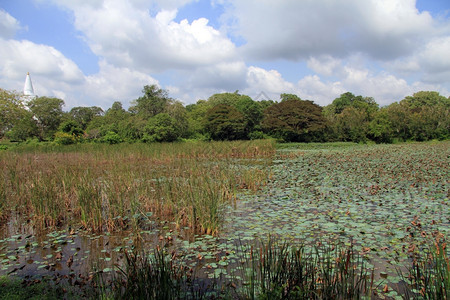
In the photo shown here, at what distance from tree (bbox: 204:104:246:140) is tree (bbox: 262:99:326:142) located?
3.24m

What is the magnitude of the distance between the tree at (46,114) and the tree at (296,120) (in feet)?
75.1

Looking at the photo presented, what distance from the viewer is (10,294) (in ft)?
9.93

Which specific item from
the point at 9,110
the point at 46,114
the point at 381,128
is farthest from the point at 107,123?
the point at 381,128

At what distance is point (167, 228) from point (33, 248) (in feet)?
6.50

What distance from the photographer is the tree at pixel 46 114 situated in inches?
1288

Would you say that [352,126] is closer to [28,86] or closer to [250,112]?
[250,112]

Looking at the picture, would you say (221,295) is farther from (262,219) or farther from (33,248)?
(33,248)

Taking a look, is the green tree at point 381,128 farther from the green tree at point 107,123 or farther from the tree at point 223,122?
the green tree at point 107,123

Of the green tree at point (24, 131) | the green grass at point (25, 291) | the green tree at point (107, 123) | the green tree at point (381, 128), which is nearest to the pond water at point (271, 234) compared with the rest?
the green grass at point (25, 291)

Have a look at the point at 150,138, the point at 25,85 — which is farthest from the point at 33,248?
the point at 25,85

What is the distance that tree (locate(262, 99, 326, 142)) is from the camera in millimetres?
34969

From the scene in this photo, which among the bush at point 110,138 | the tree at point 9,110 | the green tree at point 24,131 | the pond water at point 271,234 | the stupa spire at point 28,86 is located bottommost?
the pond water at point 271,234

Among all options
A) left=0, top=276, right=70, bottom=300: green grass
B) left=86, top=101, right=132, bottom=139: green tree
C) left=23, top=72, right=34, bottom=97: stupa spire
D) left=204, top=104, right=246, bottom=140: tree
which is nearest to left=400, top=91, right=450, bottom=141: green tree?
left=204, top=104, right=246, bottom=140: tree

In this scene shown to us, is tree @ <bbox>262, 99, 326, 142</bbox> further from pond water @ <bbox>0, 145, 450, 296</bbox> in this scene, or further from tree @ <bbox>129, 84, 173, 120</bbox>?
pond water @ <bbox>0, 145, 450, 296</bbox>
